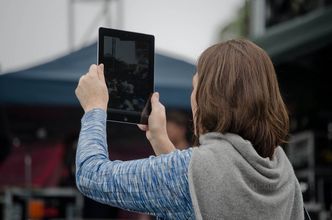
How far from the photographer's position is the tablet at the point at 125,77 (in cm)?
208

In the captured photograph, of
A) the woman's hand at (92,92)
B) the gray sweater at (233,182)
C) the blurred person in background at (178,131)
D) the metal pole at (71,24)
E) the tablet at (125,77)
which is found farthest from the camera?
the metal pole at (71,24)

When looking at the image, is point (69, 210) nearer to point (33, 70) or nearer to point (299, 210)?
point (33, 70)

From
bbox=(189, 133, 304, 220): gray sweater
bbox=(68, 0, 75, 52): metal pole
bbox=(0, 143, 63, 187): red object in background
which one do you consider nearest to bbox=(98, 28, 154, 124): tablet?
bbox=(189, 133, 304, 220): gray sweater

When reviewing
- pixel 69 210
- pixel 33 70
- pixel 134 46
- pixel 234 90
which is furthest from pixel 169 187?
pixel 69 210

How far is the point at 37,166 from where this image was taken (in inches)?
332

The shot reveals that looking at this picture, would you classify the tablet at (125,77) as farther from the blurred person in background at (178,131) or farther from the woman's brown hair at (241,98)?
the blurred person in background at (178,131)

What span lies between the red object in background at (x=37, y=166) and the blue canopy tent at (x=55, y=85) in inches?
83.3

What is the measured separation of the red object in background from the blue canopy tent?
2115mm

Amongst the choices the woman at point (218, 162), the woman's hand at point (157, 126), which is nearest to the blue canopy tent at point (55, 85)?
the woman's hand at point (157, 126)

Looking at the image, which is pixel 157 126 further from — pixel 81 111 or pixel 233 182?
pixel 81 111

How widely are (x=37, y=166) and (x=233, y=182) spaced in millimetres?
6819

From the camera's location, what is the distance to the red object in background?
8.23m

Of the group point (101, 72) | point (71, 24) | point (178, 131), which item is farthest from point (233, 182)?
point (71, 24)

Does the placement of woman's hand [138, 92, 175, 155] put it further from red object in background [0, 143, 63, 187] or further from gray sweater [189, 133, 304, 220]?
red object in background [0, 143, 63, 187]
